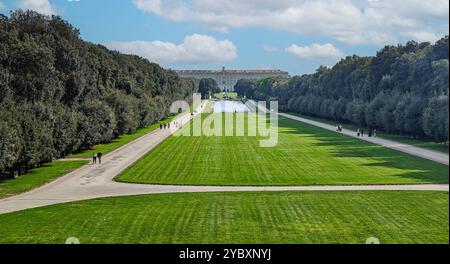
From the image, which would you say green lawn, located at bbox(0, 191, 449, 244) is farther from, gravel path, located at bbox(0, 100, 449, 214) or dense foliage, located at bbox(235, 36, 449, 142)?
dense foliage, located at bbox(235, 36, 449, 142)

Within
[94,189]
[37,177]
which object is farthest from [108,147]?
[94,189]

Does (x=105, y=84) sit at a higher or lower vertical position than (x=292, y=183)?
higher

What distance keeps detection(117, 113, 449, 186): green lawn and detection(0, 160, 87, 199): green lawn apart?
450 centimetres

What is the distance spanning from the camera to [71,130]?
4794cm

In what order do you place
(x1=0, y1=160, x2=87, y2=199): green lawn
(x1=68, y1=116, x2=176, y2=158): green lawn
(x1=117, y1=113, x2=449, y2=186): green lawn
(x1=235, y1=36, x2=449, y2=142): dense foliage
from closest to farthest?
(x1=0, y1=160, x2=87, y2=199): green lawn < (x1=117, y1=113, x2=449, y2=186): green lawn < (x1=68, y1=116, x2=176, y2=158): green lawn < (x1=235, y1=36, x2=449, y2=142): dense foliage

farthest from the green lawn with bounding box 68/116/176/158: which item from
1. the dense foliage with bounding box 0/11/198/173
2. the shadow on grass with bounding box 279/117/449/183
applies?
the shadow on grass with bounding box 279/117/449/183

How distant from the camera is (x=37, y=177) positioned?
122ft

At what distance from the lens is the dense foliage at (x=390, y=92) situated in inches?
2154

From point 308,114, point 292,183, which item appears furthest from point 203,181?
point 308,114

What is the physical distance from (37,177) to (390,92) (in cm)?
5355

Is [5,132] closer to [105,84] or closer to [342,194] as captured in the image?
[342,194]

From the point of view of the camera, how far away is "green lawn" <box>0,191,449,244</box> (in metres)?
19.4

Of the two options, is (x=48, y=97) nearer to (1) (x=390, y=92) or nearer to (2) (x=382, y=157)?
(2) (x=382, y=157)

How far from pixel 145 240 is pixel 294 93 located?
136m
